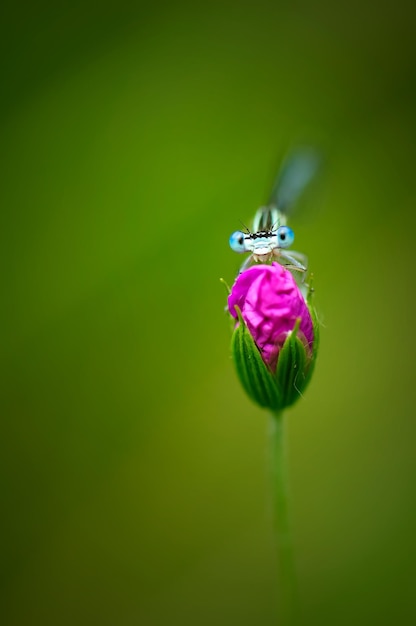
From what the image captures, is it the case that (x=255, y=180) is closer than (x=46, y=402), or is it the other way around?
(x=46, y=402)

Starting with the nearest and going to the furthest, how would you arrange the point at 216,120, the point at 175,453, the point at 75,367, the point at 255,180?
the point at 175,453 → the point at 75,367 → the point at 255,180 → the point at 216,120

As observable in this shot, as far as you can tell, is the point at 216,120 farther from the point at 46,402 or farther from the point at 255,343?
the point at 255,343

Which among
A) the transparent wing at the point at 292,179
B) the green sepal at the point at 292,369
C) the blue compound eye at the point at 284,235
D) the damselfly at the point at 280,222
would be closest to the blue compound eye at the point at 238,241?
the damselfly at the point at 280,222

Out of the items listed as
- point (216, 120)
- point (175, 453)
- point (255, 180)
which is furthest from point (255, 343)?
point (216, 120)

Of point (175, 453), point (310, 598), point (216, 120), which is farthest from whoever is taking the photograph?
point (216, 120)

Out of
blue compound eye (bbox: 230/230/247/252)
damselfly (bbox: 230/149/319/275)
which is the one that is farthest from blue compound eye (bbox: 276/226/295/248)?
blue compound eye (bbox: 230/230/247/252)

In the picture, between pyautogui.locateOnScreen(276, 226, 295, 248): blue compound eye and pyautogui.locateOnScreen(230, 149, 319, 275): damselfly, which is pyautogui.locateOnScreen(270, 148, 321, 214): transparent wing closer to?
pyautogui.locateOnScreen(230, 149, 319, 275): damselfly

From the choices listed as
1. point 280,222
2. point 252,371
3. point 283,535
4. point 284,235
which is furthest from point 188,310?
point 283,535
